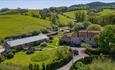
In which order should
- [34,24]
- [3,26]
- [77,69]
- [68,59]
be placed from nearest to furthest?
[77,69]
[68,59]
[3,26]
[34,24]

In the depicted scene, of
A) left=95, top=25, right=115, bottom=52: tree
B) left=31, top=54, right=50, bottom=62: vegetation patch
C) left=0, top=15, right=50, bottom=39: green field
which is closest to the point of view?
left=31, top=54, right=50, bottom=62: vegetation patch

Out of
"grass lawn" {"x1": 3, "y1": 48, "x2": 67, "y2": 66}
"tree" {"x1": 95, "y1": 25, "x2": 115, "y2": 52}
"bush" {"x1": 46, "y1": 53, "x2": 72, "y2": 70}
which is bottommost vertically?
"grass lawn" {"x1": 3, "y1": 48, "x2": 67, "y2": 66}

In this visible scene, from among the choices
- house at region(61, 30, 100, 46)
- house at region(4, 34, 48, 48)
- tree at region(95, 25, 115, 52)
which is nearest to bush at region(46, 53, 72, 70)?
tree at region(95, 25, 115, 52)

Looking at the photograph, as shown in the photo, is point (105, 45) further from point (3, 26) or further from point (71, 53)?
point (3, 26)

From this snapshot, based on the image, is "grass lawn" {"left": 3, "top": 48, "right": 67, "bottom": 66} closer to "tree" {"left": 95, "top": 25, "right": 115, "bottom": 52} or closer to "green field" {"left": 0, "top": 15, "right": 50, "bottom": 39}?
"tree" {"left": 95, "top": 25, "right": 115, "bottom": 52}

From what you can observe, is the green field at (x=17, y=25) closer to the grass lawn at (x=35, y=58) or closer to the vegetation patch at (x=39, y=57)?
the grass lawn at (x=35, y=58)

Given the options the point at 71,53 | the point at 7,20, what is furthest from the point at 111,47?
the point at 7,20

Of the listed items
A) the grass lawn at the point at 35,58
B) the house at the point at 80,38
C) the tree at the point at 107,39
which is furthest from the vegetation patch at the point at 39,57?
the house at the point at 80,38

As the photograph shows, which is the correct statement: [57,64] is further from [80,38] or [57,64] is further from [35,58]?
[80,38]
